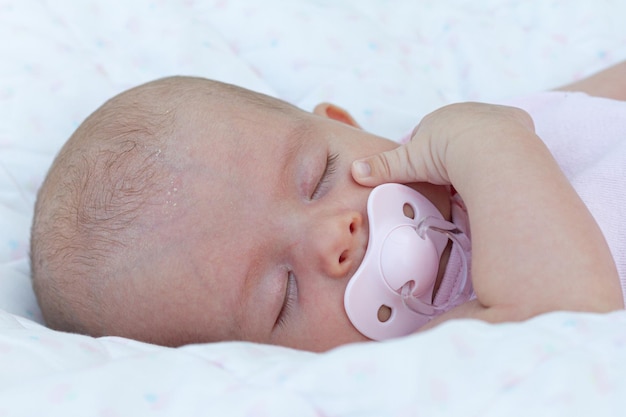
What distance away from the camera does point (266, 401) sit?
33.2 inches

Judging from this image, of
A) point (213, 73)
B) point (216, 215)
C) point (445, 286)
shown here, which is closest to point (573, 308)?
point (445, 286)

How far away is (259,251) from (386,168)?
0.91 ft

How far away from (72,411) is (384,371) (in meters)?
0.37


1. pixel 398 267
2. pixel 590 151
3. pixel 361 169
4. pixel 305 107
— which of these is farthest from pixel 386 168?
pixel 305 107

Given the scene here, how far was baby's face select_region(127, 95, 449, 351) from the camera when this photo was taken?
4.03ft

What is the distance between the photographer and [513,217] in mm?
1116

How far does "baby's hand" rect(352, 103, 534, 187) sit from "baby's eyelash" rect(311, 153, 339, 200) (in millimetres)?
40

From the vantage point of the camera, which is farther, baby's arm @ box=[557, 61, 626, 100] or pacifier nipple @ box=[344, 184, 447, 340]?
baby's arm @ box=[557, 61, 626, 100]

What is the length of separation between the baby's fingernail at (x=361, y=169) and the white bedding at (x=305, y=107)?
405 millimetres

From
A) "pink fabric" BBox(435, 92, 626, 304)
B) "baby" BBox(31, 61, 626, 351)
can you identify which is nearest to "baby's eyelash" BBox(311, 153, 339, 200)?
"baby" BBox(31, 61, 626, 351)

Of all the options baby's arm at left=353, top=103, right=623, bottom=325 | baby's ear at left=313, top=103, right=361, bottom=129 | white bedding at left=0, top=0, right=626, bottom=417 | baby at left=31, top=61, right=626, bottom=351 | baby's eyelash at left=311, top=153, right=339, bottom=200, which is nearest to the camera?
white bedding at left=0, top=0, right=626, bottom=417

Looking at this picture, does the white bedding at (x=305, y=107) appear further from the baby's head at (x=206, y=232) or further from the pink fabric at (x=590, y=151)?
the pink fabric at (x=590, y=151)

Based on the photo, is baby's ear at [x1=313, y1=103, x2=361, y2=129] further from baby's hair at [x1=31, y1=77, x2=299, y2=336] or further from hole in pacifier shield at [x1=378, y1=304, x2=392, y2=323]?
hole in pacifier shield at [x1=378, y1=304, x2=392, y2=323]

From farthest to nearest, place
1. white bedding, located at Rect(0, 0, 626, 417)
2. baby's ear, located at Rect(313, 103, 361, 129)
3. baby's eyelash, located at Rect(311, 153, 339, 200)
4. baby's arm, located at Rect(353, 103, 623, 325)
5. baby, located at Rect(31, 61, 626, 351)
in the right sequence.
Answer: baby's ear, located at Rect(313, 103, 361, 129), baby's eyelash, located at Rect(311, 153, 339, 200), baby, located at Rect(31, 61, 626, 351), baby's arm, located at Rect(353, 103, 623, 325), white bedding, located at Rect(0, 0, 626, 417)
